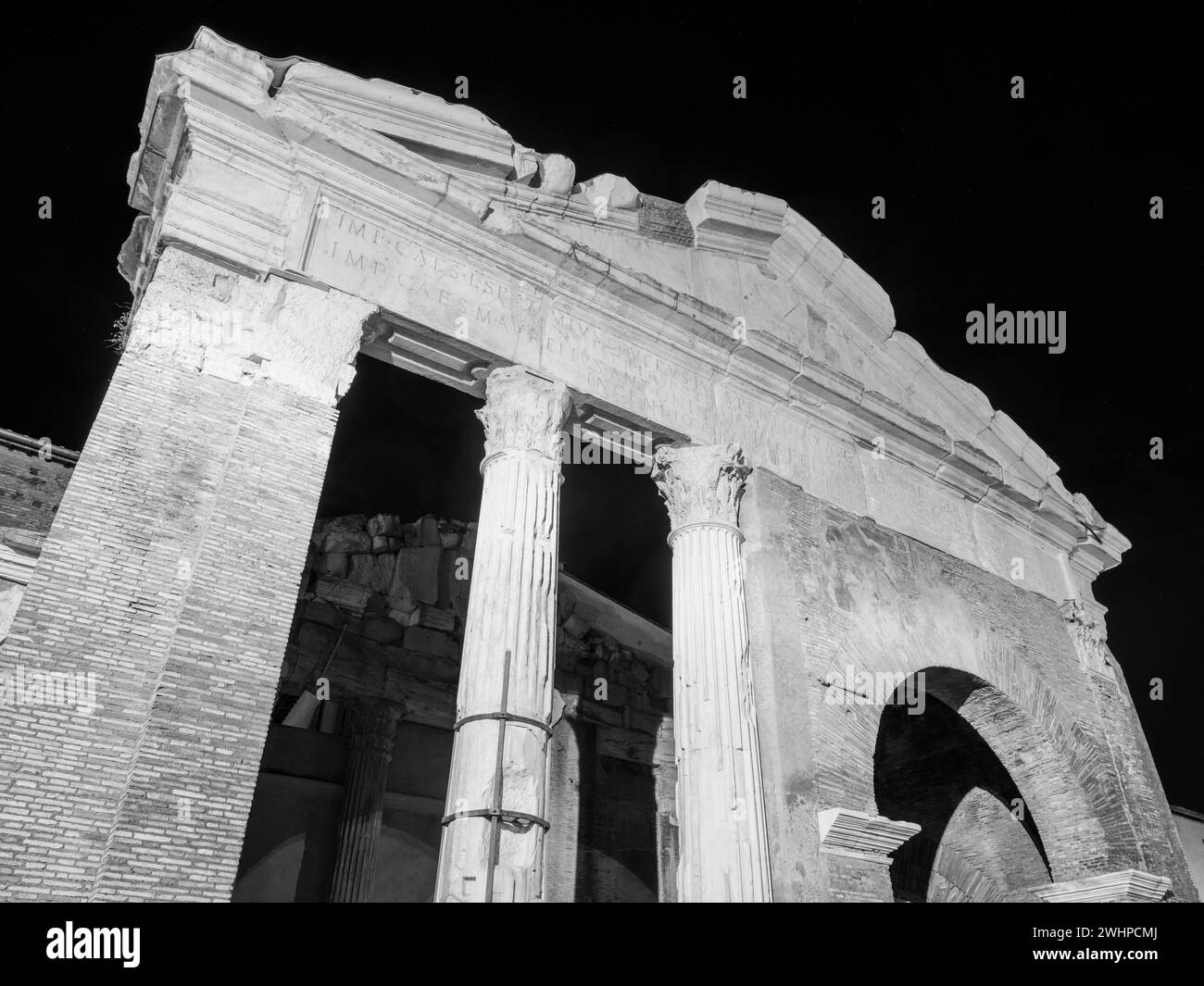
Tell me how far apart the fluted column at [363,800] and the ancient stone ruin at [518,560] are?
2.4 inches

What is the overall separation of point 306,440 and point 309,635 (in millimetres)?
8396

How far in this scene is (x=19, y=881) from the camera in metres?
4.67

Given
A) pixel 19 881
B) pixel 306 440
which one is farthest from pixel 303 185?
pixel 19 881

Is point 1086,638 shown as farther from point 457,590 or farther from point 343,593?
point 343,593

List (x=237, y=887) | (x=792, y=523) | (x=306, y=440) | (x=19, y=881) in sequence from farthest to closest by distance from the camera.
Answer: (x=237, y=887), (x=792, y=523), (x=306, y=440), (x=19, y=881)

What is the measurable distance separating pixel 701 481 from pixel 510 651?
3.09 m

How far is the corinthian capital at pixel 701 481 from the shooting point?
8.96 m

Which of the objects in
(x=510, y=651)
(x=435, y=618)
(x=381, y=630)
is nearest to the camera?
(x=510, y=651)

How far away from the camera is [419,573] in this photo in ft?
53.1

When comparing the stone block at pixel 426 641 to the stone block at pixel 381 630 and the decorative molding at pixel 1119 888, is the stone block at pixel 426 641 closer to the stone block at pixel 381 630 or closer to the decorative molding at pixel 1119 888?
the stone block at pixel 381 630

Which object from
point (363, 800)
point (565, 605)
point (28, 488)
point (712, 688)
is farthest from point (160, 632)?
point (565, 605)

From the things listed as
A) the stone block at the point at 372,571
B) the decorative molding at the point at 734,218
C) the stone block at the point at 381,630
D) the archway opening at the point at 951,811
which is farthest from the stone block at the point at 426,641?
the decorative molding at the point at 734,218

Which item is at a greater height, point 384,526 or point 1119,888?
point 384,526

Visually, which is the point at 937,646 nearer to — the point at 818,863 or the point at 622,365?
the point at 818,863
